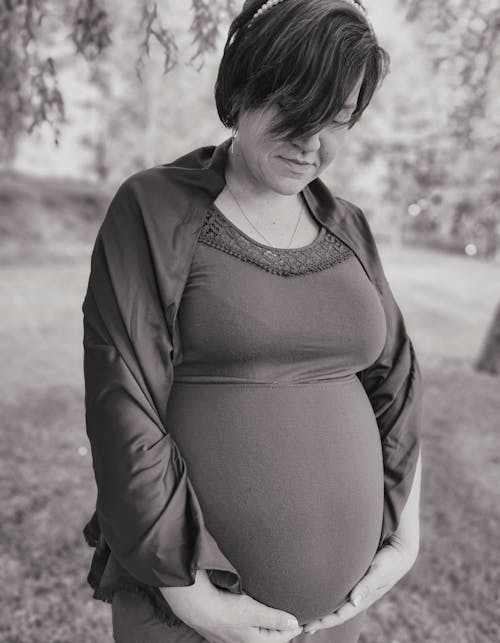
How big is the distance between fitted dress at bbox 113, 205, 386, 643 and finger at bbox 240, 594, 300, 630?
0.10 ft

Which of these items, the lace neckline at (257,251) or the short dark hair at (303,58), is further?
the lace neckline at (257,251)

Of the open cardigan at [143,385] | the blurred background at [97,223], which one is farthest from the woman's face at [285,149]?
the blurred background at [97,223]

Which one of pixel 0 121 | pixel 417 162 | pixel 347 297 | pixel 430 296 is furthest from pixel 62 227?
pixel 347 297

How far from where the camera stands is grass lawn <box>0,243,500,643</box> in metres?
2.86

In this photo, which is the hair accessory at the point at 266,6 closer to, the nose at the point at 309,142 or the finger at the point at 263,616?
the nose at the point at 309,142

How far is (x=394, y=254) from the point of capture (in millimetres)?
20734

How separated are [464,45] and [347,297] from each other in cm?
287

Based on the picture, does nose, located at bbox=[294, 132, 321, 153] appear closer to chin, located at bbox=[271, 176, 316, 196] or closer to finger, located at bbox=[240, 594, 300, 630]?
chin, located at bbox=[271, 176, 316, 196]

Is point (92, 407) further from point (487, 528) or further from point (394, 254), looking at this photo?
point (394, 254)

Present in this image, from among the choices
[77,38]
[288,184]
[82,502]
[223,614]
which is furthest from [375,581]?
[82,502]

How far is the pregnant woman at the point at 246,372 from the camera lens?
1183mm

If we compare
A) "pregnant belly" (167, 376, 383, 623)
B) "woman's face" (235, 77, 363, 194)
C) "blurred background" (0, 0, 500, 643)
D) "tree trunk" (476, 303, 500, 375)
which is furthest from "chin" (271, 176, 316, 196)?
"tree trunk" (476, 303, 500, 375)

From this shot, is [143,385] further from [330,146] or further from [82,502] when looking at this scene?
[82,502]

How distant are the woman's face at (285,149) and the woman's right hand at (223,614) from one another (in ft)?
2.73
